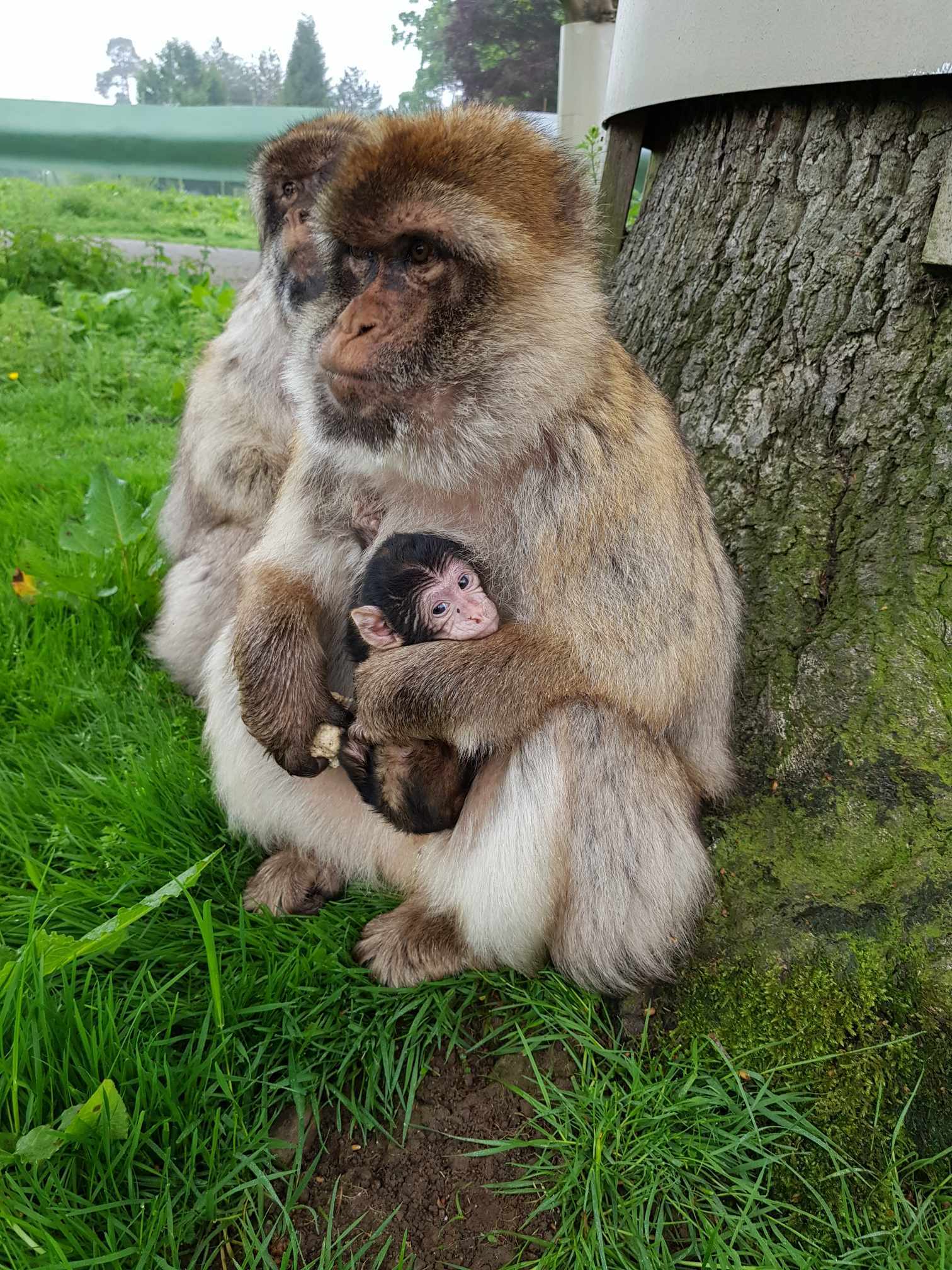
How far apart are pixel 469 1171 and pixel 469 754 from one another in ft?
2.79

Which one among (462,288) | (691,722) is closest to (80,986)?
(691,722)

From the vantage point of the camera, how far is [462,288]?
75.4 inches

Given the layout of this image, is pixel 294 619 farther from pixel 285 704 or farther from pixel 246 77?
pixel 246 77

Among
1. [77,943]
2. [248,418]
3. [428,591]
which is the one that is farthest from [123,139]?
[77,943]

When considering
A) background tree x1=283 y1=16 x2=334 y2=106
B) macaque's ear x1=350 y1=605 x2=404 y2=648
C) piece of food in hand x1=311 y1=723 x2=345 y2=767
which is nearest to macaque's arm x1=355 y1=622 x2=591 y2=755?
macaque's ear x1=350 y1=605 x2=404 y2=648

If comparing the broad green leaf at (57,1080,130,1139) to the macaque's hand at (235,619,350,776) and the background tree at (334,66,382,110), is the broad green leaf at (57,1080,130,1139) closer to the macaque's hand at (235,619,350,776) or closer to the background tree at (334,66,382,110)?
the macaque's hand at (235,619,350,776)

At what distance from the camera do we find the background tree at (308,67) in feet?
27.9

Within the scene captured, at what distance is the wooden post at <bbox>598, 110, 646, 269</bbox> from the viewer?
2869mm

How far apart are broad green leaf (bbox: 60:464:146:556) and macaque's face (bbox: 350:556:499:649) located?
210 centimetres

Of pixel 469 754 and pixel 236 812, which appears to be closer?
pixel 469 754

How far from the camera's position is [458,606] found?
2162 millimetres

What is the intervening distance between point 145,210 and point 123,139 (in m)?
1.48

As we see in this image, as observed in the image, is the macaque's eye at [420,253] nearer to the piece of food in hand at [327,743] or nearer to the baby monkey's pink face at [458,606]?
the baby monkey's pink face at [458,606]

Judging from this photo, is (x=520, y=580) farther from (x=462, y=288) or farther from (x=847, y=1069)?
(x=847, y=1069)
